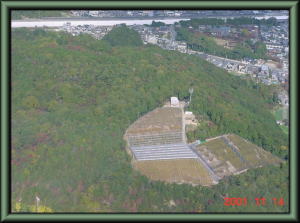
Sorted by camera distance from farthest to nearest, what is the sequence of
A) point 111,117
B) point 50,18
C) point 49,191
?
point 50,18 → point 111,117 → point 49,191

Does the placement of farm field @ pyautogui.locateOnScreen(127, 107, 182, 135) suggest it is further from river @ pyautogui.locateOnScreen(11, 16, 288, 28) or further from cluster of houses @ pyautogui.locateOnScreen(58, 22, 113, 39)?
river @ pyautogui.locateOnScreen(11, 16, 288, 28)

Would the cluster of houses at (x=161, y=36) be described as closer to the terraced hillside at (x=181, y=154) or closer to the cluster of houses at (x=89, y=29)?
the cluster of houses at (x=89, y=29)

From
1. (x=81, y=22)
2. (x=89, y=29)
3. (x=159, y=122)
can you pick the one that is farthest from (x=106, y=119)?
(x=81, y=22)

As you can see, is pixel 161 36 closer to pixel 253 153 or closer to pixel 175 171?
pixel 253 153

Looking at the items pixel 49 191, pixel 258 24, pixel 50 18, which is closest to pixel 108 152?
pixel 49 191

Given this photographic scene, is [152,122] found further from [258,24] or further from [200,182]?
[258,24]

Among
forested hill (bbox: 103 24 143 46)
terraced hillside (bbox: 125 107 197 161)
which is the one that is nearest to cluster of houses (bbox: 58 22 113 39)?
forested hill (bbox: 103 24 143 46)
